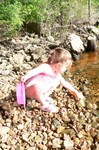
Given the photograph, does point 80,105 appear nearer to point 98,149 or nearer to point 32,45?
point 98,149

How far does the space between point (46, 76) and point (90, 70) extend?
12.6 feet

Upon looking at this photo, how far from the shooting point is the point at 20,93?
4641mm

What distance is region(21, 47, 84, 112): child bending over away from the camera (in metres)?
4.54

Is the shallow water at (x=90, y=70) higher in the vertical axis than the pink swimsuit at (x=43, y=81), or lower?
lower

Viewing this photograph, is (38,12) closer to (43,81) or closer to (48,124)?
(43,81)

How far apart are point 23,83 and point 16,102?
0.47 meters

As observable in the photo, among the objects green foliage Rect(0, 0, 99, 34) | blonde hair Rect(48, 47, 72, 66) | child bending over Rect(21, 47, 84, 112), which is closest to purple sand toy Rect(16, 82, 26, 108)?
child bending over Rect(21, 47, 84, 112)

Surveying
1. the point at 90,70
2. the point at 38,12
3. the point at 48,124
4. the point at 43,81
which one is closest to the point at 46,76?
the point at 43,81

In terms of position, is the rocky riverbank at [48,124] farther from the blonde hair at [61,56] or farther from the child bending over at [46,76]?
the blonde hair at [61,56]

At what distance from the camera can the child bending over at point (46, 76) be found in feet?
14.9

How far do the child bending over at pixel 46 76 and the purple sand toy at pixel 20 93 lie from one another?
11 cm

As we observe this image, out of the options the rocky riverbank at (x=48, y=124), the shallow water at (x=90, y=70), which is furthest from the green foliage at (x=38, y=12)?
the rocky riverbank at (x=48, y=124)

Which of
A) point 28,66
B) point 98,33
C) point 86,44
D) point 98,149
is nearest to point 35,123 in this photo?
point 98,149

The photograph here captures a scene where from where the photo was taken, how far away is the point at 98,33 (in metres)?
13.9
